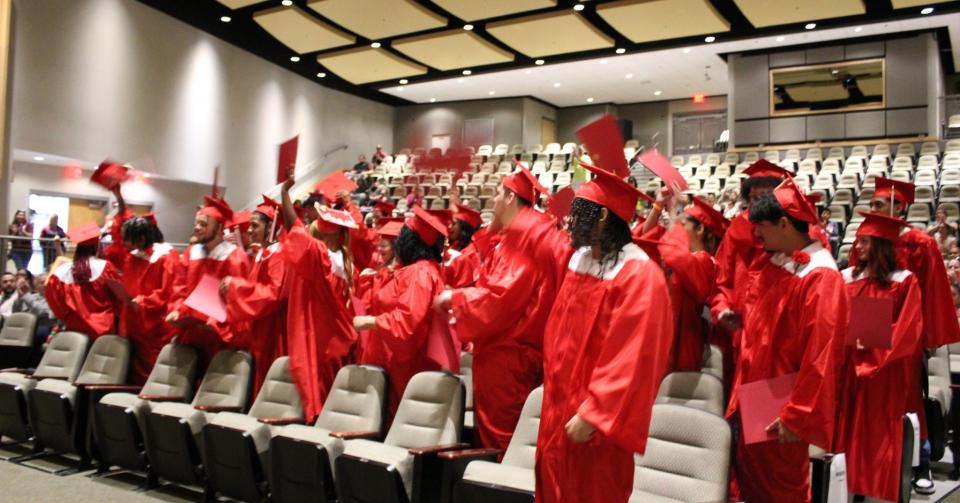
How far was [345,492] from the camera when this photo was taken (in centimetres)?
367

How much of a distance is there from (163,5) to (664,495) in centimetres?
1458

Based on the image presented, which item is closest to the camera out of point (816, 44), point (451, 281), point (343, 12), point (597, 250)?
point (597, 250)

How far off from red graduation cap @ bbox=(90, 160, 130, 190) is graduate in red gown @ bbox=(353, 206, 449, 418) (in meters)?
3.22

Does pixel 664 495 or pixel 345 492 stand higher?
pixel 664 495

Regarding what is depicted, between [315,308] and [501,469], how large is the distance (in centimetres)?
217

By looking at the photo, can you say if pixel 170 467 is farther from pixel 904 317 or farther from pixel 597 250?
pixel 904 317

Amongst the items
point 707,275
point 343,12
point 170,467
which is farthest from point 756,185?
point 343,12

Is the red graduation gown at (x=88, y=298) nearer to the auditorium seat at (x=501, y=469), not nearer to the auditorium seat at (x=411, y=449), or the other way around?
the auditorium seat at (x=411, y=449)

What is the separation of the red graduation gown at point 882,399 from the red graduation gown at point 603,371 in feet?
7.04

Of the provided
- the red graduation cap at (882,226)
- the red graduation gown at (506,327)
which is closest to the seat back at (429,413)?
the red graduation gown at (506,327)

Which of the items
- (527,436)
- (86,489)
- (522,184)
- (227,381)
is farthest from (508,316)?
(86,489)

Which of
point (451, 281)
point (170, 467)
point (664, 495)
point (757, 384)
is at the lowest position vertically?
point (170, 467)

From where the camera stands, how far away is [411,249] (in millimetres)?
4484

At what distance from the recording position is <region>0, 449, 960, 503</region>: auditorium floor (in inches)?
183
